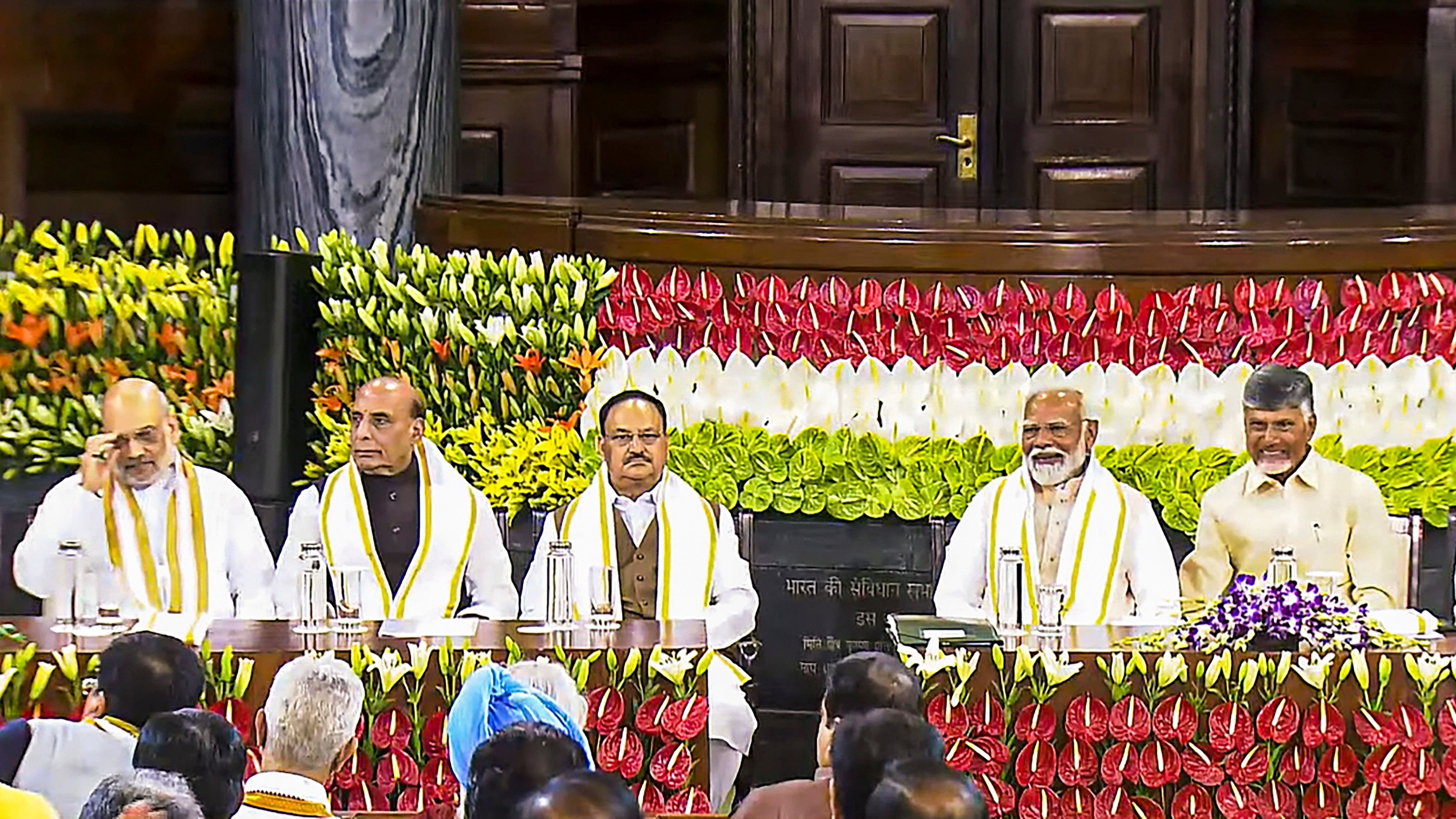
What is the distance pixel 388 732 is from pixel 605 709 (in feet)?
1.44

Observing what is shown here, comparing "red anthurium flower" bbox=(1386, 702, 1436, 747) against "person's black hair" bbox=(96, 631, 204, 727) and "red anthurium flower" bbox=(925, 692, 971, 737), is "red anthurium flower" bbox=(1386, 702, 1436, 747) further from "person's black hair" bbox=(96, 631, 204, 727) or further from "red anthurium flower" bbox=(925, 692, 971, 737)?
"person's black hair" bbox=(96, 631, 204, 727)

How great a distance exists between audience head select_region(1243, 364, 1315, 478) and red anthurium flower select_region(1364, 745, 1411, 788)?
3.44ft

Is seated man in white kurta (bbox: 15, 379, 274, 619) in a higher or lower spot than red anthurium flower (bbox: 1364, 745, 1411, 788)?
higher

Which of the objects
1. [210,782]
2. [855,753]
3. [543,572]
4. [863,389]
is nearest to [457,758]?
[210,782]

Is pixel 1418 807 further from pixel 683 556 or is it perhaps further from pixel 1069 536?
pixel 683 556

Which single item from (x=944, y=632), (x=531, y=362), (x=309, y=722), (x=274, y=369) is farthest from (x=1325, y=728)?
(x=274, y=369)

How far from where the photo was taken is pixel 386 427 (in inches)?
211

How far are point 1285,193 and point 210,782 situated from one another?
685 cm

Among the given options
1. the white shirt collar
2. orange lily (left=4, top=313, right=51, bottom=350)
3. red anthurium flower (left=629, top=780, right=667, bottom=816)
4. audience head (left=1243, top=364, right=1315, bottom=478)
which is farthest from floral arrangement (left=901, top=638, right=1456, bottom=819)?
orange lily (left=4, top=313, right=51, bottom=350)

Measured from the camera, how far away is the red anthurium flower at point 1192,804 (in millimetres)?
4566

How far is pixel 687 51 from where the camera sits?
9.62 metres

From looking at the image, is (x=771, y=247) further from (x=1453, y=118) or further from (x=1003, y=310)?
(x=1453, y=118)

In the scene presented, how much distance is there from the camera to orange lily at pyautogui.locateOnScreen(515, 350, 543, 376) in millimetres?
6332

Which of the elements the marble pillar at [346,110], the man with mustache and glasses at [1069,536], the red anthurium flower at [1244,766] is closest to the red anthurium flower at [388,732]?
the man with mustache and glasses at [1069,536]
